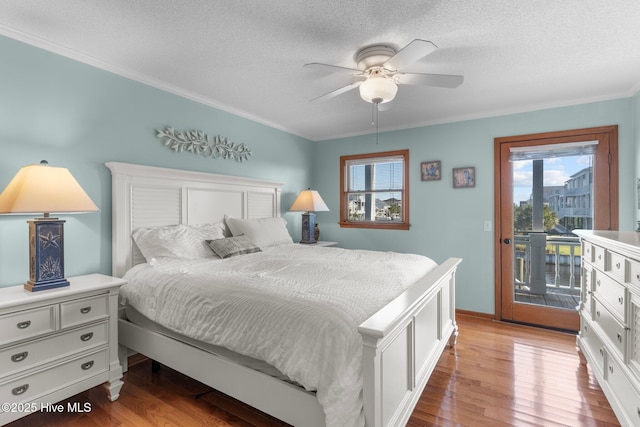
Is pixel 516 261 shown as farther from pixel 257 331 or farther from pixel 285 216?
pixel 257 331

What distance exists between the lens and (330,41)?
2078 mm

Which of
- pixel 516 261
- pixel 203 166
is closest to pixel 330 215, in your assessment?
pixel 203 166

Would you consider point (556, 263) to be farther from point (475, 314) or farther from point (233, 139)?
point (233, 139)

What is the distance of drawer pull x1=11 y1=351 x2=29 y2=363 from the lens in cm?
166

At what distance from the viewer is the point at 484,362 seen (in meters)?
2.60

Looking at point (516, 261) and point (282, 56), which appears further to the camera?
point (516, 261)

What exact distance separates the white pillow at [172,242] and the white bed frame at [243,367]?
0.12m

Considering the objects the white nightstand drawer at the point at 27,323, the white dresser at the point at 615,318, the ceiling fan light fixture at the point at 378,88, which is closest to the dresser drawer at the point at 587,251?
the white dresser at the point at 615,318

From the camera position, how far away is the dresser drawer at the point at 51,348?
5.41ft

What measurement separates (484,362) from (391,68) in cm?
246

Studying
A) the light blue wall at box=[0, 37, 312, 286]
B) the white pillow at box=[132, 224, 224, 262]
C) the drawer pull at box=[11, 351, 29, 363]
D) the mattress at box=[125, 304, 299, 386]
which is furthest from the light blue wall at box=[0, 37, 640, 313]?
the drawer pull at box=[11, 351, 29, 363]

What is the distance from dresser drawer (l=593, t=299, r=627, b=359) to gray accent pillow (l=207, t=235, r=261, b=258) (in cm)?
265

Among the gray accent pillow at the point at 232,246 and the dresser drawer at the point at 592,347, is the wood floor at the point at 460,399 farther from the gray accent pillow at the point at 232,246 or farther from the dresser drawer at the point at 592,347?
the gray accent pillow at the point at 232,246

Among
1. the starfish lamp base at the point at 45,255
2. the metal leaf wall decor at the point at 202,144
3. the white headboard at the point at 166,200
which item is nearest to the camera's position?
the starfish lamp base at the point at 45,255
